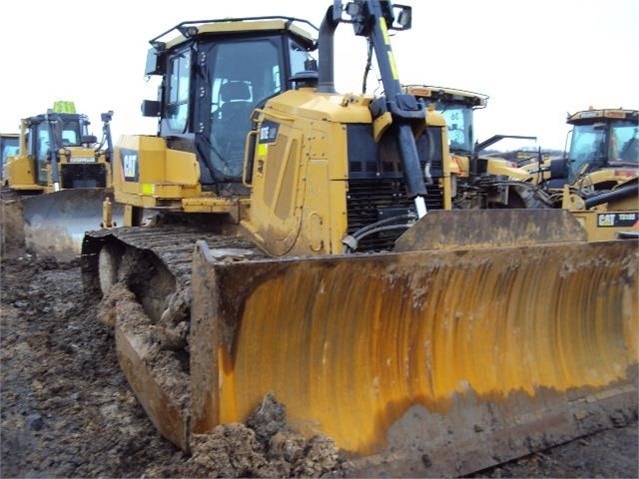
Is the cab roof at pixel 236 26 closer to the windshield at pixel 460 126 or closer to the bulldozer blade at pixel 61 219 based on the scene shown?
the bulldozer blade at pixel 61 219

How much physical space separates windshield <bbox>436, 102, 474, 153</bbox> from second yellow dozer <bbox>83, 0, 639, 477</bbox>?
668 centimetres

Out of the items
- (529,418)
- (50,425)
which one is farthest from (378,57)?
(50,425)

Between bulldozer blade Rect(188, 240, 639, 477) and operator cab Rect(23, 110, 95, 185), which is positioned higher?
operator cab Rect(23, 110, 95, 185)

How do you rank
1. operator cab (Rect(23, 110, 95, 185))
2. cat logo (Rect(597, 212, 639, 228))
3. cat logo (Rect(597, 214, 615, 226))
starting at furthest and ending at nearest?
operator cab (Rect(23, 110, 95, 185)) → cat logo (Rect(597, 214, 615, 226)) → cat logo (Rect(597, 212, 639, 228))

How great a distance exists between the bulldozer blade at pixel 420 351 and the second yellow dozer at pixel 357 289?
1 centimetres

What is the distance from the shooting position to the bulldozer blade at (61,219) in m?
9.20

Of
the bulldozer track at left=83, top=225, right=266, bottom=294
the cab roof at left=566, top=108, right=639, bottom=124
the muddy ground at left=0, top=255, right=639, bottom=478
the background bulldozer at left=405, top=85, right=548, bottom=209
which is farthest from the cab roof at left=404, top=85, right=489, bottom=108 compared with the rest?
the muddy ground at left=0, top=255, right=639, bottom=478

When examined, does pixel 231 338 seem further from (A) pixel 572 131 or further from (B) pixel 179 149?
(A) pixel 572 131

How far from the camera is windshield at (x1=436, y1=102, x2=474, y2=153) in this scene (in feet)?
38.4

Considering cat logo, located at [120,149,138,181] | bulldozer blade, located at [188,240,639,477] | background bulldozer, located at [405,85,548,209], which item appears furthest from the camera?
background bulldozer, located at [405,85,548,209]

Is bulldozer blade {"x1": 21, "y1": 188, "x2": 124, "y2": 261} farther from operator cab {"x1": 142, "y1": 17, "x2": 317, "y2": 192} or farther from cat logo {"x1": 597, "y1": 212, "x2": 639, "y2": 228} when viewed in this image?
cat logo {"x1": 597, "y1": 212, "x2": 639, "y2": 228}

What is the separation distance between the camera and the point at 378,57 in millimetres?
4379

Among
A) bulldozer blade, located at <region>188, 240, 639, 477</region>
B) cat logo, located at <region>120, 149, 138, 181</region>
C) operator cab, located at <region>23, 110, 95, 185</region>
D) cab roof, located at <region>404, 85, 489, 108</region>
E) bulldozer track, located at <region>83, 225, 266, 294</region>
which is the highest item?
cab roof, located at <region>404, 85, 489, 108</region>

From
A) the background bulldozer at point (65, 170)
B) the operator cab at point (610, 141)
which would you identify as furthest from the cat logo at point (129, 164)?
the operator cab at point (610, 141)
